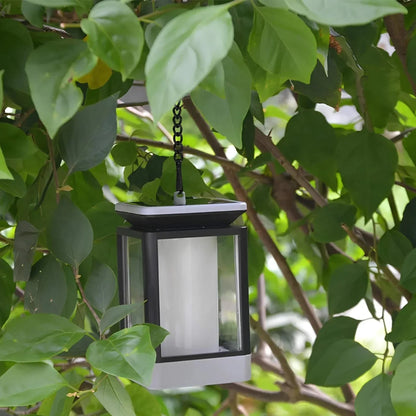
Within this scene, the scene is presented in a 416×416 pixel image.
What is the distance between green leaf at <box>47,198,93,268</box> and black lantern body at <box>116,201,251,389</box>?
54 millimetres

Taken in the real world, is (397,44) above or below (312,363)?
above

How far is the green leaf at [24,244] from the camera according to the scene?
0.47m

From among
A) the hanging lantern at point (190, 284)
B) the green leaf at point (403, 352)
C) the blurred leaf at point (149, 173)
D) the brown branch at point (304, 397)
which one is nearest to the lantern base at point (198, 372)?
the hanging lantern at point (190, 284)

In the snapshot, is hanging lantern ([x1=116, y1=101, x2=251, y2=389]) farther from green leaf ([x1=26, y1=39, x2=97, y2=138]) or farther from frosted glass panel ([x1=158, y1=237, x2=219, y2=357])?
green leaf ([x1=26, y1=39, x2=97, y2=138])

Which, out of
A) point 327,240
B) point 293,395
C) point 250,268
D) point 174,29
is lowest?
point 293,395

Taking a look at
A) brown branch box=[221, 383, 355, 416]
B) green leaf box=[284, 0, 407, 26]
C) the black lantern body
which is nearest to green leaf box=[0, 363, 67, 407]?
the black lantern body

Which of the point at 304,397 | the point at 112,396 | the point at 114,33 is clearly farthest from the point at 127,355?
the point at 304,397

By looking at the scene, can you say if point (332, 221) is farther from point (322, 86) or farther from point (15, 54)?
point (15, 54)

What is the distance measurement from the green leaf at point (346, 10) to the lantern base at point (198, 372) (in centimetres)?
28

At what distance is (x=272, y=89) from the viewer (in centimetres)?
50

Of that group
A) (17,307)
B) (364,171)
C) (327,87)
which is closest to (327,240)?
(364,171)

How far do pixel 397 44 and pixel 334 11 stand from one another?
387 mm

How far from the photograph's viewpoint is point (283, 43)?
1.26 feet

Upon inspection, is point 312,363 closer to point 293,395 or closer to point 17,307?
point 293,395
